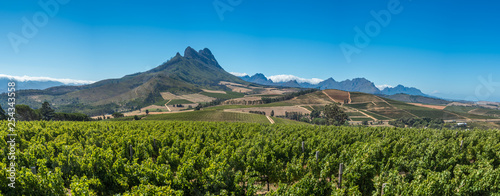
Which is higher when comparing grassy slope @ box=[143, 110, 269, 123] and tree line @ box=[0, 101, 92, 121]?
tree line @ box=[0, 101, 92, 121]

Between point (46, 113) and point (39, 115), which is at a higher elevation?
point (46, 113)

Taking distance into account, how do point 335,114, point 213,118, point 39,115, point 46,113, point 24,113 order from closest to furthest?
1. point 24,113
2. point 39,115
3. point 335,114
4. point 46,113
5. point 213,118

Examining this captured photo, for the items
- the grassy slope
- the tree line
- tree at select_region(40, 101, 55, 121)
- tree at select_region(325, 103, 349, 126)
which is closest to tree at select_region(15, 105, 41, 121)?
the tree line

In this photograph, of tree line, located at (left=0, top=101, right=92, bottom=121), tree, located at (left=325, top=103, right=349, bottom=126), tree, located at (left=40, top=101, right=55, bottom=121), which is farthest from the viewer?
tree, located at (left=40, top=101, right=55, bottom=121)

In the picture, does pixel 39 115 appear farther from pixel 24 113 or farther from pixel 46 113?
pixel 24 113

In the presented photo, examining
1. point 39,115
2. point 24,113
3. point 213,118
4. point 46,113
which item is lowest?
point 213,118

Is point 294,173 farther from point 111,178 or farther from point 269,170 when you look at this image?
point 111,178

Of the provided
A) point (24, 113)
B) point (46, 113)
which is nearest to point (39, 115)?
point (46, 113)

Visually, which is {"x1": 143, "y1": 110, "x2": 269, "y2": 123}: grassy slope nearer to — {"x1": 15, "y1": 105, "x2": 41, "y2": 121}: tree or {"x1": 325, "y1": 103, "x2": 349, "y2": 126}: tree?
{"x1": 325, "y1": 103, "x2": 349, "y2": 126}: tree

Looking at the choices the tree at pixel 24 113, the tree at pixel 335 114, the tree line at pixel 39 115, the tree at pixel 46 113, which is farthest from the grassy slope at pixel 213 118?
the tree at pixel 24 113

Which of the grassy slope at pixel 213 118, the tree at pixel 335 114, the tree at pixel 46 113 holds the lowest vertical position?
the grassy slope at pixel 213 118

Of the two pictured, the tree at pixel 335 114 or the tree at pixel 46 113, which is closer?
the tree at pixel 335 114

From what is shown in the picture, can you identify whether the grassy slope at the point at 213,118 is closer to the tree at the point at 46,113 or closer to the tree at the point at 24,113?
the tree at the point at 46,113

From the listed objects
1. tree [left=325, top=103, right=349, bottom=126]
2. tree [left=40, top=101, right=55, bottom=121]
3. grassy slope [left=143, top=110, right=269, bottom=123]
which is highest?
tree [left=40, top=101, right=55, bottom=121]
